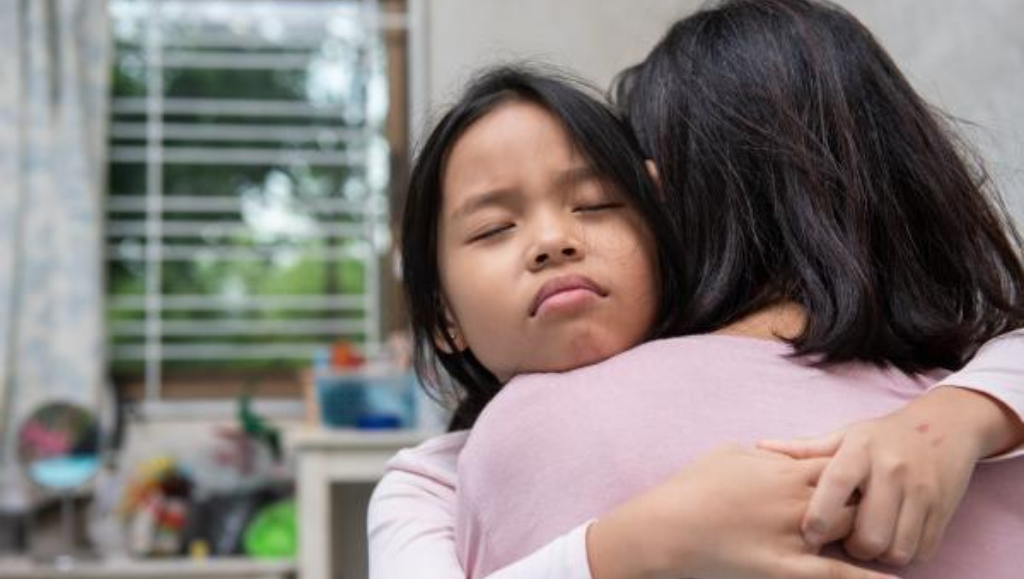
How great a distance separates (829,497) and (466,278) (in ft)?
1.06

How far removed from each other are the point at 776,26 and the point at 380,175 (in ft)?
8.60

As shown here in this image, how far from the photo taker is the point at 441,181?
869 millimetres

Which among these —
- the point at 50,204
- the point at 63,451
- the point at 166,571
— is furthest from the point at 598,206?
the point at 50,204

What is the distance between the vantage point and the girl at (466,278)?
78 cm

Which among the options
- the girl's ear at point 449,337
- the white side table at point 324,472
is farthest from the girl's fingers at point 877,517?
the white side table at point 324,472

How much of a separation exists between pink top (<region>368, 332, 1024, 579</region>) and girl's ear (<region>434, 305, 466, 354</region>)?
0.08 meters

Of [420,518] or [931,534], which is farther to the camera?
[420,518]

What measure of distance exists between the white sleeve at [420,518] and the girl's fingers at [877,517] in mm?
128

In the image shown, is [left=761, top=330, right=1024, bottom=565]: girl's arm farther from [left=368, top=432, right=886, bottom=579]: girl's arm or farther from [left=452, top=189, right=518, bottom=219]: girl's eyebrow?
[left=452, top=189, right=518, bottom=219]: girl's eyebrow

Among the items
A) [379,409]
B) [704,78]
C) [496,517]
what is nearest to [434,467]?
[496,517]

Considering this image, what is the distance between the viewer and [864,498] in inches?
Answer: 22.5

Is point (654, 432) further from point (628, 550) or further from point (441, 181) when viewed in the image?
point (441, 181)

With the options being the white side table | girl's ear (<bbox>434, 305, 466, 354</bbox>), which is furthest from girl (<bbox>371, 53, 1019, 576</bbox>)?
the white side table

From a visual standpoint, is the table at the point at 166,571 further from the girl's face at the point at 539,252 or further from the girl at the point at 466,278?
the girl's face at the point at 539,252
